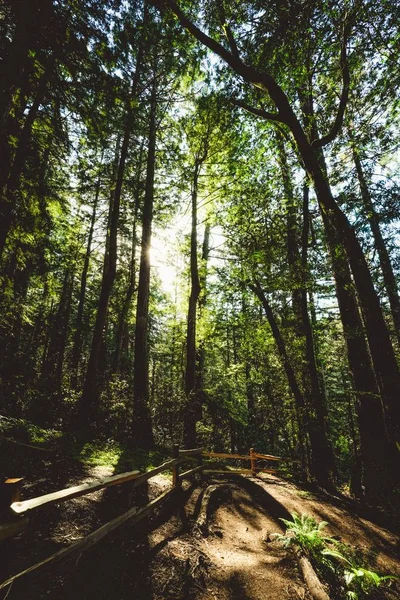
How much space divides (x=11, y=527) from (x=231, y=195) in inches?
582

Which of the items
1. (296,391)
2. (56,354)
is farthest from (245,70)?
(56,354)

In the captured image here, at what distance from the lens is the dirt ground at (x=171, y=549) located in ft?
11.5

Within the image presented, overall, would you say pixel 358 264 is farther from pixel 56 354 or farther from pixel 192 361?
pixel 56 354

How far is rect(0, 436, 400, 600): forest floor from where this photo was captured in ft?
11.6

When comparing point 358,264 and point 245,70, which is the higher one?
point 245,70

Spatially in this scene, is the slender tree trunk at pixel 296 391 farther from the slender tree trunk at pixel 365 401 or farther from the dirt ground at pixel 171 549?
the dirt ground at pixel 171 549

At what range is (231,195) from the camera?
49.2 feet

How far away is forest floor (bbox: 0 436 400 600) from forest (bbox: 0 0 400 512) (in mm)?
1959

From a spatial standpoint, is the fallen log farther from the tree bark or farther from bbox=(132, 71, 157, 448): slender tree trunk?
bbox=(132, 71, 157, 448): slender tree trunk

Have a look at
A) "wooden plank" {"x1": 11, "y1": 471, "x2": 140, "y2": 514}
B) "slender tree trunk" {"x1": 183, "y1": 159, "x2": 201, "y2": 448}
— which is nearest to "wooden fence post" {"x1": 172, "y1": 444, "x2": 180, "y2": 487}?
"wooden plank" {"x1": 11, "y1": 471, "x2": 140, "y2": 514}

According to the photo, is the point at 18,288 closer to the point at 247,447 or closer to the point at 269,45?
the point at 269,45

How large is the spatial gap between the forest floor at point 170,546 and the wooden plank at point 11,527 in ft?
2.43

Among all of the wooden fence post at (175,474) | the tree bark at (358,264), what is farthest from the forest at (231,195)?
the wooden fence post at (175,474)

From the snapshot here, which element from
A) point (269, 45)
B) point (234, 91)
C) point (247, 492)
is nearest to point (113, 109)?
point (234, 91)
